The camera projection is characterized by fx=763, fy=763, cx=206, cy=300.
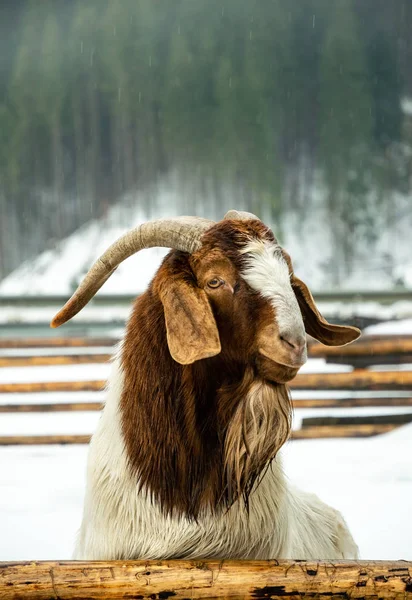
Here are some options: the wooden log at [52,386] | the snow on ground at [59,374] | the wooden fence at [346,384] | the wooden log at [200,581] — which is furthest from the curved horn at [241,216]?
the snow on ground at [59,374]

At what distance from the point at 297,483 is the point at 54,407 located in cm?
276

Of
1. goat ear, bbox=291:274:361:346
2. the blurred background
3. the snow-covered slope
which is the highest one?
the blurred background

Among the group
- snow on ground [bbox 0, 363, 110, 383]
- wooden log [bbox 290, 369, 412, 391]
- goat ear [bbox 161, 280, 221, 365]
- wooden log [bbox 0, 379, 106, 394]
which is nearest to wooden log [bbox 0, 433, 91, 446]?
wooden log [bbox 0, 379, 106, 394]

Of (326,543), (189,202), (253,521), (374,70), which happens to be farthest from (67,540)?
(374,70)

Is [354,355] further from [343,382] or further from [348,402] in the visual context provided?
[348,402]

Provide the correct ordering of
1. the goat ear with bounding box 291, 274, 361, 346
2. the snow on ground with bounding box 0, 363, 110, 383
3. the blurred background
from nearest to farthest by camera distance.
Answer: the goat ear with bounding box 291, 274, 361, 346
the snow on ground with bounding box 0, 363, 110, 383
the blurred background

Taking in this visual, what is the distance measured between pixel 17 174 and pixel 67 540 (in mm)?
8278

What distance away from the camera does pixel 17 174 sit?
443 inches

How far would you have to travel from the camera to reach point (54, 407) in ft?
22.4

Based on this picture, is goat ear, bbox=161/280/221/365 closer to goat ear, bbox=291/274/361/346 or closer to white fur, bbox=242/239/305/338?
white fur, bbox=242/239/305/338

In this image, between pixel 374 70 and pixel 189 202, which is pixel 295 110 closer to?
pixel 374 70

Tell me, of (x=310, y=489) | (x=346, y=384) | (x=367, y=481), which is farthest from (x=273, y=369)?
(x=346, y=384)

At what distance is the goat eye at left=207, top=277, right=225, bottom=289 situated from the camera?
2.14m

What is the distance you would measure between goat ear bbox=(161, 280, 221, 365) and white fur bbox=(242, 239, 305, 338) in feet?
0.50
